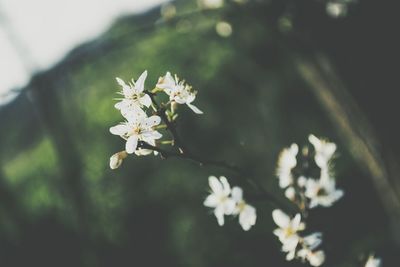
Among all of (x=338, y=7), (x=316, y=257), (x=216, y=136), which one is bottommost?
(x=316, y=257)

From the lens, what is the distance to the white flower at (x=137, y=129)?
133 cm

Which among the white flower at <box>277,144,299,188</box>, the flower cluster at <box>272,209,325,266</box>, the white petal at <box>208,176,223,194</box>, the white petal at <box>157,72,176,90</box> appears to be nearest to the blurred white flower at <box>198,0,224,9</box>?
the white flower at <box>277,144,299,188</box>

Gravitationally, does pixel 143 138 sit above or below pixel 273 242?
below

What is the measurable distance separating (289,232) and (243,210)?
189 millimetres

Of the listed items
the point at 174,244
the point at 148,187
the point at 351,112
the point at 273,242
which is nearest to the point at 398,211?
the point at 351,112

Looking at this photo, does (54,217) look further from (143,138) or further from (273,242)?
(143,138)

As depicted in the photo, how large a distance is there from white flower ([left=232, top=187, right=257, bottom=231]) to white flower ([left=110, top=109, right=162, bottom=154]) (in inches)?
15.8

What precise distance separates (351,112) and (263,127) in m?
4.42

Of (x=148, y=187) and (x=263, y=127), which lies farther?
(x=148, y=187)

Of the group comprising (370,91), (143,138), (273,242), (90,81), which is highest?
(90,81)

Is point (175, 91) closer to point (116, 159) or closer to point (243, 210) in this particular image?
point (116, 159)

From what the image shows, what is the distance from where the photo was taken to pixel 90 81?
10742mm

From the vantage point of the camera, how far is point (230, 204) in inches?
64.2

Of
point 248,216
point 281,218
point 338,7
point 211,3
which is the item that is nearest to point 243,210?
point 248,216
